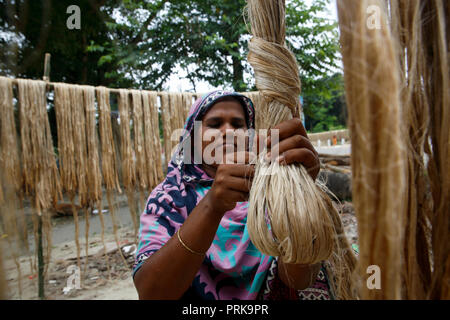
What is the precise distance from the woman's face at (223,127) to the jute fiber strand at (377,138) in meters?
0.81

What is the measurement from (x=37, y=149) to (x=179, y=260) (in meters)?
1.98

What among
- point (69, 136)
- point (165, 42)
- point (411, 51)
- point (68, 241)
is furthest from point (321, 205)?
point (68, 241)

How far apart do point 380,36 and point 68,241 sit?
5.71m

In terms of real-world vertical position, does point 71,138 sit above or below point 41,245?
above

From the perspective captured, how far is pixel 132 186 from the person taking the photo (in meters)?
2.68

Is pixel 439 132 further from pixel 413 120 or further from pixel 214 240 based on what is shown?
pixel 214 240

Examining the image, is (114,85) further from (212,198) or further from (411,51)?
(411,51)

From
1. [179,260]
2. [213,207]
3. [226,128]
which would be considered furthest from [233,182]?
[226,128]

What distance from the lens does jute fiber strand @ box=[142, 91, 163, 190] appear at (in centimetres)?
271

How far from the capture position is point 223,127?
3.96ft

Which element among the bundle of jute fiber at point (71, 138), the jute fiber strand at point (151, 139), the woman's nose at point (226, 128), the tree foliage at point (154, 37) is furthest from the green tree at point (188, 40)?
the woman's nose at point (226, 128)

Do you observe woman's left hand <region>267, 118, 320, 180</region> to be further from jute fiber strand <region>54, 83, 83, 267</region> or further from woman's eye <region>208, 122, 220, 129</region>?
jute fiber strand <region>54, 83, 83, 267</region>

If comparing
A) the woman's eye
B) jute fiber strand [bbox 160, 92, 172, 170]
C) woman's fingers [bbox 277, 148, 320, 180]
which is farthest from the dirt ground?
woman's fingers [bbox 277, 148, 320, 180]

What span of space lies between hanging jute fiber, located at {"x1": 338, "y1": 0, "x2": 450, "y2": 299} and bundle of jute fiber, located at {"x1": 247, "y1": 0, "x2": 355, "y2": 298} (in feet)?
0.48
